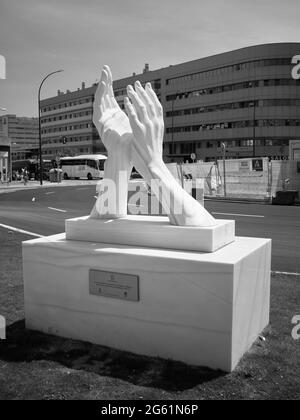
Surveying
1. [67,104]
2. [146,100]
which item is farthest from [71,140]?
[146,100]

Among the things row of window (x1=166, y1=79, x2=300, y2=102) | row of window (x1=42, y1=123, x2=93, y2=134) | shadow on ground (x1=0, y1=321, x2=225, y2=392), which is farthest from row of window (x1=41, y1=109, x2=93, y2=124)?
shadow on ground (x1=0, y1=321, x2=225, y2=392)

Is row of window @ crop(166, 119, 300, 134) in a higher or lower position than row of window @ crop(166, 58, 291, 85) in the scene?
lower

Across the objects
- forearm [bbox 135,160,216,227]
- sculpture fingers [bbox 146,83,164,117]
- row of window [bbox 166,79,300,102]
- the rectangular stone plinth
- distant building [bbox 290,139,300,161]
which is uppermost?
row of window [bbox 166,79,300,102]

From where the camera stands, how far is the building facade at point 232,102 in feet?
205

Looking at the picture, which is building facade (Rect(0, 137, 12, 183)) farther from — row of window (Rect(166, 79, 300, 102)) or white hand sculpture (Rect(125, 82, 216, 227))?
white hand sculpture (Rect(125, 82, 216, 227))

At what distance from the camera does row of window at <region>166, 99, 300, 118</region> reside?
6281 centimetres

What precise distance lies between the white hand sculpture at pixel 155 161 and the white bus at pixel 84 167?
4469 centimetres

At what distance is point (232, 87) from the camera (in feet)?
218

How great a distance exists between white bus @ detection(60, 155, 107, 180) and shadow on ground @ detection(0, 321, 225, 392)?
45.5 m

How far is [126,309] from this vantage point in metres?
4.39

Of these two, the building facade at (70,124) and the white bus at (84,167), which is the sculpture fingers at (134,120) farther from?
the building facade at (70,124)

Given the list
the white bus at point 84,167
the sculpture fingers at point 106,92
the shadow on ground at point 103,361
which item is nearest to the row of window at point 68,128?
the white bus at point 84,167

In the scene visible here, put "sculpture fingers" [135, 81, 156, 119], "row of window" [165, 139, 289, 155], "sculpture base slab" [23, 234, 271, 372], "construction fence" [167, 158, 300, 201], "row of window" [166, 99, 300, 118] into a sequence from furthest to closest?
"row of window" [165, 139, 289, 155] < "row of window" [166, 99, 300, 118] < "construction fence" [167, 158, 300, 201] < "sculpture fingers" [135, 81, 156, 119] < "sculpture base slab" [23, 234, 271, 372]

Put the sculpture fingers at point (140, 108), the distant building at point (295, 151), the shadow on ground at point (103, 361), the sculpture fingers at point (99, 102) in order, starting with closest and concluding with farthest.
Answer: the shadow on ground at point (103, 361), the sculpture fingers at point (140, 108), the sculpture fingers at point (99, 102), the distant building at point (295, 151)
